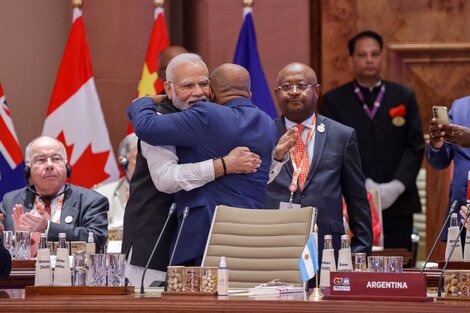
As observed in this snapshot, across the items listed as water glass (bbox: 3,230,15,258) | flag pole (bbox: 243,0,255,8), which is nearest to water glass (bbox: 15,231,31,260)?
water glass (bbox: 3,230,15,258)

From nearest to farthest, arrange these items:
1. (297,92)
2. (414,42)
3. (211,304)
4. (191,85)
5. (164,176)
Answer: (211,304), (164,176), (191,85), (297,92), (414,42)

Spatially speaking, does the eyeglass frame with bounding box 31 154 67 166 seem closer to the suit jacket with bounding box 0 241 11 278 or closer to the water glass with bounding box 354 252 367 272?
the suit jacket with bounding box 0 241 11 278

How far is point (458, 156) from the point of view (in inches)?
255

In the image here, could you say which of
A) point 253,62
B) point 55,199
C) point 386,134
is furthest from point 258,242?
point 253,62

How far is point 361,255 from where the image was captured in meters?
4.98

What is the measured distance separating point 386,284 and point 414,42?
220 inches

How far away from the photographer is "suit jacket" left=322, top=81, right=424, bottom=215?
8.63 meters

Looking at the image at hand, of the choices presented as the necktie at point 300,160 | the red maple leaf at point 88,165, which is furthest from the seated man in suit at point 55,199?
the red maple leaf at point 88,165

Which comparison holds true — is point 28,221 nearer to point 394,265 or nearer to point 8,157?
point 8,157

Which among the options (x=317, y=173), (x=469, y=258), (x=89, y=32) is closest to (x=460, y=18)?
(x=89, y=32)

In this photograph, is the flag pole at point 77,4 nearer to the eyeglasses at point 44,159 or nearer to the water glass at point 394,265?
the eyeglasses at point 44,159

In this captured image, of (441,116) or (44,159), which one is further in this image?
(44,159)

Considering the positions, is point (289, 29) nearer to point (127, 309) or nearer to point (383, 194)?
point (383, 194)

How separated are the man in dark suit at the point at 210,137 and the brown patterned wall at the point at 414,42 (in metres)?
3.91
